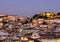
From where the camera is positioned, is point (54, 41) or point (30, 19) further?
point (30, 19)

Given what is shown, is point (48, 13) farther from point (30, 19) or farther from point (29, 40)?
point (29, 40)

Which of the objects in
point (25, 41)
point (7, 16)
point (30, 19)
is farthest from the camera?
point (7, 16)

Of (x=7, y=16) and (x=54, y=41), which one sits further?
(x=7, y=16)

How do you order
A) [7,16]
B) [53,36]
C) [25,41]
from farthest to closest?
[7,16] → [53,36] → [25,41]

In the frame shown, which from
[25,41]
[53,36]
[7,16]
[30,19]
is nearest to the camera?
[25,41]

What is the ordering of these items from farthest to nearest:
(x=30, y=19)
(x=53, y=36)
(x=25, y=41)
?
(x=30, y=19) → (x=53, y=36) → (x=25, y=41)

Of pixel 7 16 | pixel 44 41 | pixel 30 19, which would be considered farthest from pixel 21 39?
pixel 7 16

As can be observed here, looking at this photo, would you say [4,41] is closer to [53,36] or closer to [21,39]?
[21,39]

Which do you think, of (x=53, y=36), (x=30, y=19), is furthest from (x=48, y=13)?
(x=53, y=36)
